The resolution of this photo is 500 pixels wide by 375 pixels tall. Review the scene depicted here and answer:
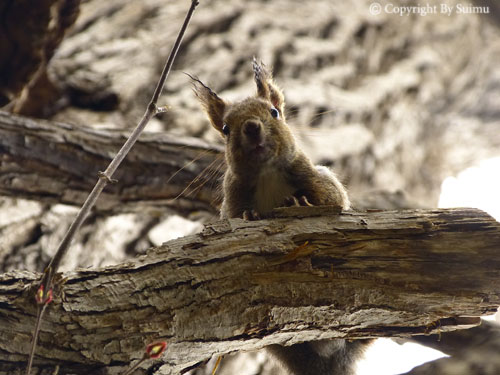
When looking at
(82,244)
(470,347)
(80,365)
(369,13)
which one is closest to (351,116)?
(369,13)

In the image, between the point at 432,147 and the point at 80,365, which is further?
the point at 432,147

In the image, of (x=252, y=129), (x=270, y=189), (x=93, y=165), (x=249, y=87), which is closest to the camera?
(x=252, y=129)

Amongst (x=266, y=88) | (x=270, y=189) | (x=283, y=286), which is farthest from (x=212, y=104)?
(x=283, y=286)

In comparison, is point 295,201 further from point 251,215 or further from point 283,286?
point 283,286

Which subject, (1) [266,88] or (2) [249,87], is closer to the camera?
(1) [266,88]

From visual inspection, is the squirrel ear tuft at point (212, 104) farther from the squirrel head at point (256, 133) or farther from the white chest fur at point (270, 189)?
the white chest fur at point (270, 189)

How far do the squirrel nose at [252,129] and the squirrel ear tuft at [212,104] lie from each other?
16.9 inches

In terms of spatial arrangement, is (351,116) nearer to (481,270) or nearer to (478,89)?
(478,89)

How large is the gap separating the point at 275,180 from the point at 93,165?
4.20 ft

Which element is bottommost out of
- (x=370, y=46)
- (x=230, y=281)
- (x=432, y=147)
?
(x=230, y=281)

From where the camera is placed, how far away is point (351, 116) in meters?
5.21

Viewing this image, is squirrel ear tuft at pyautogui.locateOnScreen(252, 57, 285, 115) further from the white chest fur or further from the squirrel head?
the white chest fur

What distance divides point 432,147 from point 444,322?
4266mm

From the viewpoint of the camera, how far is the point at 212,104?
276 cm
